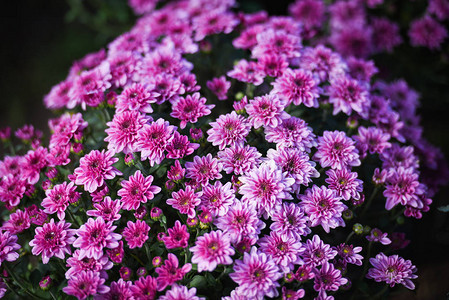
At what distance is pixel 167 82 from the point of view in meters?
1.91

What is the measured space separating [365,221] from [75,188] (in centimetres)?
153

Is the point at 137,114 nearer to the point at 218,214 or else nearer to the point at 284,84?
the point at 218,214

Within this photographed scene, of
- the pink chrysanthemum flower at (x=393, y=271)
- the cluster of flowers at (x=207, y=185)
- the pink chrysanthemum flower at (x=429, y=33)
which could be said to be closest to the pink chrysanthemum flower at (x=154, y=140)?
the cluster of flowers at (x=207, y=185)

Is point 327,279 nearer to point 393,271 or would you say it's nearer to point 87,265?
point 393,271

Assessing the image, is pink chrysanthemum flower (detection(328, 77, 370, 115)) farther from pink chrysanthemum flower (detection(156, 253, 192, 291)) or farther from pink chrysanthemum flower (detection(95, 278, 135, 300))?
pink chrysanthemum flower (detection(95, 278, 135, 300))

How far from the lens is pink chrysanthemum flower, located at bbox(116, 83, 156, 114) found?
1.76 metres

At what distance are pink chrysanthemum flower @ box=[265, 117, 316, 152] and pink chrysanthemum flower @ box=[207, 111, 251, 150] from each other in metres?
0.11

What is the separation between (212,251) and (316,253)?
44 centimetres

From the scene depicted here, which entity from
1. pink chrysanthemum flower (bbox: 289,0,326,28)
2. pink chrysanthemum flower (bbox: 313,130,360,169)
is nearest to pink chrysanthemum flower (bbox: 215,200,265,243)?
pink chrysanthemum flower (bbox: 313,130,360,169)

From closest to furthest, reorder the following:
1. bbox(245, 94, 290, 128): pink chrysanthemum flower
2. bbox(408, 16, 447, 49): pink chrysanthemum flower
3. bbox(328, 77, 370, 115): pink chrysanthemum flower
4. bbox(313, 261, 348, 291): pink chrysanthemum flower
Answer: bbox(313, 261, 348, 291): pink chrysanthemum flower < bbox(245, 94, 290, 128): pink chrysanthemum flower < bbox(328, 77, 370, 115): pink chrysanthemum flower < bbox(408, 16, 447, 49): pink chrysanthemum flower

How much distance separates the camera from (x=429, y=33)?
116 inches

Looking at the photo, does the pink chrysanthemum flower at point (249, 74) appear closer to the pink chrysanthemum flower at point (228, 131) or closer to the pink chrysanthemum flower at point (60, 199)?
the pink chrysanthemum flower at point (228, 131)

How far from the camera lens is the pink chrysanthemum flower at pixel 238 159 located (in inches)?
63.3

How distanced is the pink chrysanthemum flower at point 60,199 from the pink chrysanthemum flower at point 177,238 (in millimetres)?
450
